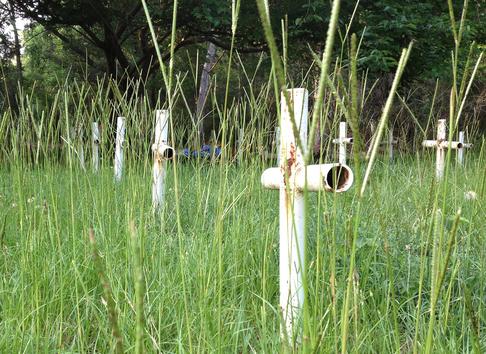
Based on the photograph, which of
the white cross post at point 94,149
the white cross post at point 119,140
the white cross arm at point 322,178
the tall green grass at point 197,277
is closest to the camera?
the white cross arm at point 322,178

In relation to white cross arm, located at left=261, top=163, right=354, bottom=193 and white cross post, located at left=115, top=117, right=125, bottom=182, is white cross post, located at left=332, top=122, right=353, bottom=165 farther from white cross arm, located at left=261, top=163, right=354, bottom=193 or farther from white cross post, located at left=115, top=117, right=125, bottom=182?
white cross post, located at left=115, top=117, right=125, bottom=182

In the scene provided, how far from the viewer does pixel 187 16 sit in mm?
7402

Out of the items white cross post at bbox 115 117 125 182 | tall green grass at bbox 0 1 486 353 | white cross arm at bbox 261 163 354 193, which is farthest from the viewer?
white cross post at bbox 115 117 125 182

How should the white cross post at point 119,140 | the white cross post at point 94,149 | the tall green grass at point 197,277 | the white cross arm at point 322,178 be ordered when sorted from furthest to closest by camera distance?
1. the white cross post at point 119,140
2. the white cross post at point 94,149
3. the tall green grass at point 197,277
4. the white cross arm at point 322,178

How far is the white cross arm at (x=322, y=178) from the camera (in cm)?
76

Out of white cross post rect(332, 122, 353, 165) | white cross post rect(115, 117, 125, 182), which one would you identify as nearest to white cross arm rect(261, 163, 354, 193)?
white cross post rect(332, 122, 353, 165)

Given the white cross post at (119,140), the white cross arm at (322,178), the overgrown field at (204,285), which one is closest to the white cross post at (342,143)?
the white cross arm at (322,178)

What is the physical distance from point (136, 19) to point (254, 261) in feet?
24.5

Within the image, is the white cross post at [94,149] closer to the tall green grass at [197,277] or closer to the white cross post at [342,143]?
the tall green grass at [197,277]

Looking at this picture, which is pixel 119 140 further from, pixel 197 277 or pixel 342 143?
pixel 342 143

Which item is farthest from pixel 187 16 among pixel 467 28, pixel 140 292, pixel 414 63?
pixel 140 292

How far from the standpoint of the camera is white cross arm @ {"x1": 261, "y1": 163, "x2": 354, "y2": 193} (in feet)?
2.50

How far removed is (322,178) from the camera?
2.31 ft

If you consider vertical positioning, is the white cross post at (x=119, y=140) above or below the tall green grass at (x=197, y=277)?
above
